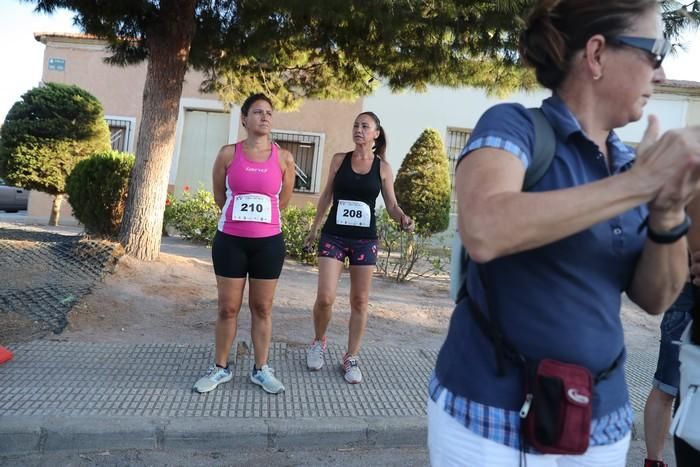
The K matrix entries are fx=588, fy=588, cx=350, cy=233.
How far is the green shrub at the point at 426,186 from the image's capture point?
1090cm

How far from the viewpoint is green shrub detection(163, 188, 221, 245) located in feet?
37.7

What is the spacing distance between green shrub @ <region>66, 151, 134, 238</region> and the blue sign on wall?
9063mm

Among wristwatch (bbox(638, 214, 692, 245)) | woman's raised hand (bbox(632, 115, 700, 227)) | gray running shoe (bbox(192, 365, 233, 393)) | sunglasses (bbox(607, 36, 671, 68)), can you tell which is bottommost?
gray running shoe (bbox(192, 365, 233, 393))

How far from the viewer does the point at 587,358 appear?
132 centimetres

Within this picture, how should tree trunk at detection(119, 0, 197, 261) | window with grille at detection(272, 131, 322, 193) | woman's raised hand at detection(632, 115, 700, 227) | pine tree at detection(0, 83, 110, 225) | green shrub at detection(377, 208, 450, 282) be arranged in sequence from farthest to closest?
window with grille at detection(272, 131, 322, 193), pine tree at detection(0, 83, 110, 225), green shrub at detection(377, 208, 450, 282), tree trunk at detection(119, 0, 197, 261), woman's raised hand at detection(632, 115, 700, 227)

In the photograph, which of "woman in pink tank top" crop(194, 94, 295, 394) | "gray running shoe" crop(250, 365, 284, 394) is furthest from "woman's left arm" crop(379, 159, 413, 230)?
"gray running shoe" crop(250, 365, 284, 394)

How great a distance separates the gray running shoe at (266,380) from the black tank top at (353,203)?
44.1 inches

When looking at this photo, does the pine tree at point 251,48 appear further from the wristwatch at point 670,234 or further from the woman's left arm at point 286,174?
the wristwatch at point 670,234

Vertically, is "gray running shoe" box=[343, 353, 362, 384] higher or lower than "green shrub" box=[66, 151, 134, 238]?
lower

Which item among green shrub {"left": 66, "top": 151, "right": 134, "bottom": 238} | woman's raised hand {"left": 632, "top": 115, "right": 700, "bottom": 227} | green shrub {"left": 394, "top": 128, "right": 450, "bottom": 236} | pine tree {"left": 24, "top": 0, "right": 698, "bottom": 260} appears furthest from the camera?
green shrub {"left": 394, "top": 128, "right": 450, "bottom": 236}

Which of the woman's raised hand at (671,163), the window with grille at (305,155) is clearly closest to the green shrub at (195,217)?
the window with grille at (305,155)

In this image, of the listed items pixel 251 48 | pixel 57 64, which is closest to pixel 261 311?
pixel 251 48

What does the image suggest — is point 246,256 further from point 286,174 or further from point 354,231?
point 354,231

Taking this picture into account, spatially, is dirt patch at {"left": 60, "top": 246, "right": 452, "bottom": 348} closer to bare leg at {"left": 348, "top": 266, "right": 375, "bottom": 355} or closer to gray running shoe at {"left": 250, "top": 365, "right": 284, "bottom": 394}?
bare leg at {"left": 348, "top": 266, "right": 375, "bottom": 355}
